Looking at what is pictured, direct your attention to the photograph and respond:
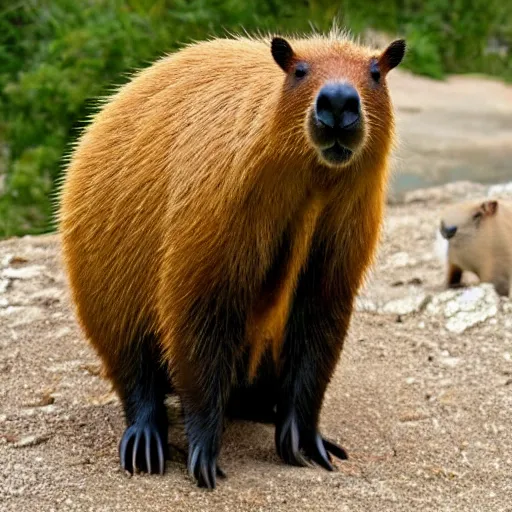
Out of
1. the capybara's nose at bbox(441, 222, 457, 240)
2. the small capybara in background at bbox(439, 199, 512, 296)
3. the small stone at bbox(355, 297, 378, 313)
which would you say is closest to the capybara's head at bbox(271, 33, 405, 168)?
the small stone at bbox(355, 297, 378, 313)

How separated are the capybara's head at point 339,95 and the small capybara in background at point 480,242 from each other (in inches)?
113

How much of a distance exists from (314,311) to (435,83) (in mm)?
10443

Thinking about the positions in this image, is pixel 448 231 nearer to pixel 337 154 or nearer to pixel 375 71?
pixel 375 71

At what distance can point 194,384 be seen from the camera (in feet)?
12.1

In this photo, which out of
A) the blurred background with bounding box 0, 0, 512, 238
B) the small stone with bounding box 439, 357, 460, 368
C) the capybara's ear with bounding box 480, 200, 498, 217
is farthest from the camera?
the blurred background with bounding box 0, 0, 512, 238

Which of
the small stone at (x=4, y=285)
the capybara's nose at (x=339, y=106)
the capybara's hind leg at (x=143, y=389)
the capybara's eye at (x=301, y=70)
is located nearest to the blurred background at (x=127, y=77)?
the small stone at (x=4, y=285)

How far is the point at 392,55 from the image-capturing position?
3.47m

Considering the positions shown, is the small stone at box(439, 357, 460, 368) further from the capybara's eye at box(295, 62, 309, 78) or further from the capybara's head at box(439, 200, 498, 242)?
the capybara's eye at box(295, 62, 309, 78)

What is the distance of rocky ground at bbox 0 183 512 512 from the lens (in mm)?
3562

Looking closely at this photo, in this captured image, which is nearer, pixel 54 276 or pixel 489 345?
pixel 489 345

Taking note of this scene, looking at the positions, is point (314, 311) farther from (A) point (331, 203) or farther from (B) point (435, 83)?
(B) point (435, 83)

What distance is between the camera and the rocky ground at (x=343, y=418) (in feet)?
11.7

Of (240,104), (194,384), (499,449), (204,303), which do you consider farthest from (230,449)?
(240,104)

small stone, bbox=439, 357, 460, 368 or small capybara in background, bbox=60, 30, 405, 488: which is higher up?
small capybara in background, bbox=60, 30, 405, 488
